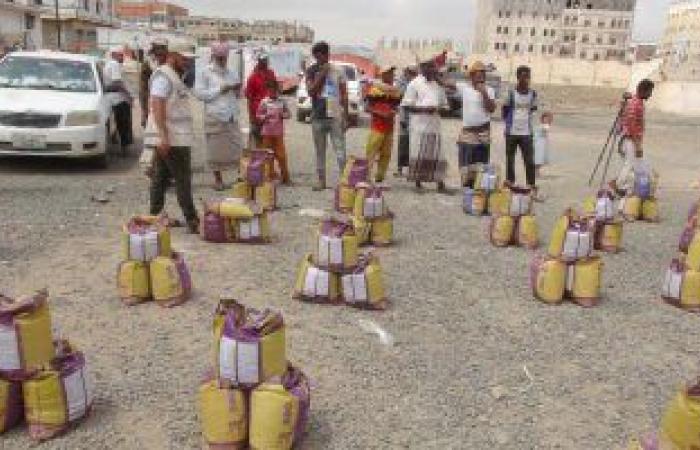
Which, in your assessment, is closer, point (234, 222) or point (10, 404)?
point (10, 404)

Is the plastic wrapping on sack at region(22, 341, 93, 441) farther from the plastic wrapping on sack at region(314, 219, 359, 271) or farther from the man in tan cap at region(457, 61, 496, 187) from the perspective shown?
the man in tan cap at region(457, 61, 496, 187)

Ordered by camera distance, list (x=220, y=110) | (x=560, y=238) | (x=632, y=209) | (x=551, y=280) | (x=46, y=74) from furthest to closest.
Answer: (x=46, y=74)
(x=632, y=209)
(x=220, y=110)
(x=560, y=238)
(x=551, y=280)

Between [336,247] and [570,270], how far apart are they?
1938 mm

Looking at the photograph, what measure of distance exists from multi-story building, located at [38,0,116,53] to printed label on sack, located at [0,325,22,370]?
60669 millimetres

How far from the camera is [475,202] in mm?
9398

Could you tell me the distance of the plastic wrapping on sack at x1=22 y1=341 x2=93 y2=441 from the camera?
376cm

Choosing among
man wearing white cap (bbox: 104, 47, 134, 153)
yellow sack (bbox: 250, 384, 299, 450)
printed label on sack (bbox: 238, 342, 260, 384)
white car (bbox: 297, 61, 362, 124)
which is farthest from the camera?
white car (bbox: 297, 61, 362, 124)

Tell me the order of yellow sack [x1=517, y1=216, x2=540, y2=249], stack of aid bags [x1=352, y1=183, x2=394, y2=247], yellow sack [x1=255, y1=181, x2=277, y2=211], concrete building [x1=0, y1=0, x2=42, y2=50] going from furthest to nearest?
concrete building [x1=0, y1=0, x2=42, y2=50] → yellow sack [x1=255, y1=181, x2=277, y2=211] → yellow sack [x1=517, y1=216, x2=540, y2=249] → stack of aid bags [x1=352, y1=183, x2=394, y2=247]

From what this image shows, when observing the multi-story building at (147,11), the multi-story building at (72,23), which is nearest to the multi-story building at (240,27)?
the multi-story building at (147,11)

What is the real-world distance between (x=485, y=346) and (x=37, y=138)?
7.17 m

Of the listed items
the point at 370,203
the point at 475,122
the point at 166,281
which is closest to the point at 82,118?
the point at 370,203

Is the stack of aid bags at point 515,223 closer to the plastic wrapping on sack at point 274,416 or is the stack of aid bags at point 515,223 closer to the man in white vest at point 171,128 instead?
the man in white vest at point 171,128

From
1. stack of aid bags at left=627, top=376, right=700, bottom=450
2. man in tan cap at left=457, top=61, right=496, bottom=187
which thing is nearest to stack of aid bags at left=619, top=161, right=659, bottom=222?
man in tan cap at left=457, top=61, right=496, bottom=187

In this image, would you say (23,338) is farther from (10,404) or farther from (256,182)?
(256,182)
